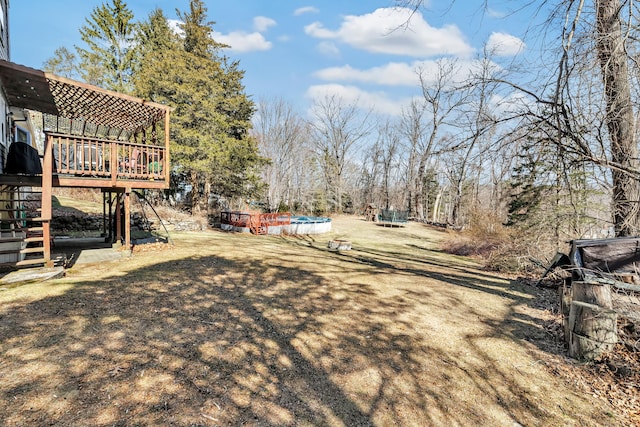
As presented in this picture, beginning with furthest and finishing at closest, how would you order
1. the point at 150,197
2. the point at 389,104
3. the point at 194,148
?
1. the point at 389,104
2. the point at 150,197
3. the point at 194,148

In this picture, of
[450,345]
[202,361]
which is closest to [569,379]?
[450,345]

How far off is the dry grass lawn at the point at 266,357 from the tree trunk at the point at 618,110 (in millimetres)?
2237

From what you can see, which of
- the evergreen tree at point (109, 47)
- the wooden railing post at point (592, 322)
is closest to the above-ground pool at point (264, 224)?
the evergreen tree at point (109, 47)

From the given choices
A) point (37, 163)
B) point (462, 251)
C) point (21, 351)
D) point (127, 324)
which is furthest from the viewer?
point (462, 251)

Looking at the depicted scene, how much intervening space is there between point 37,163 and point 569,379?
34.1ft

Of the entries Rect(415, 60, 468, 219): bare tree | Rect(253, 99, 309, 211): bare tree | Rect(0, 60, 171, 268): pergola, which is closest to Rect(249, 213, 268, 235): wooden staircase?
Rect(0, 60, 171, 268): pergola

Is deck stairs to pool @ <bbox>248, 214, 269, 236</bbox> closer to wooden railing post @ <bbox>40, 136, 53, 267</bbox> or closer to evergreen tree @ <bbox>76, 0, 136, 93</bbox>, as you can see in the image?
wooden railing post @ <bbox>40, 136, 53, 267</bbox>

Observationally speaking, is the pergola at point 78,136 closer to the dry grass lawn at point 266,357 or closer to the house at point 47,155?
the house at point 47,155

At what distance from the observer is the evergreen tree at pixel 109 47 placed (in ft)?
56.8

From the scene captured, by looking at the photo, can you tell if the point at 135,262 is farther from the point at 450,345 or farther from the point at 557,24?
the point at 557,24

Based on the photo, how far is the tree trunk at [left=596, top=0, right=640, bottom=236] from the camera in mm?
3715

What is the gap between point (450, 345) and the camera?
4.03 metres

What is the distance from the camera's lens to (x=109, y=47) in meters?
17.8

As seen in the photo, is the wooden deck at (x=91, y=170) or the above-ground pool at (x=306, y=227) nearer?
the wooden deck at (x=91, y=170)
